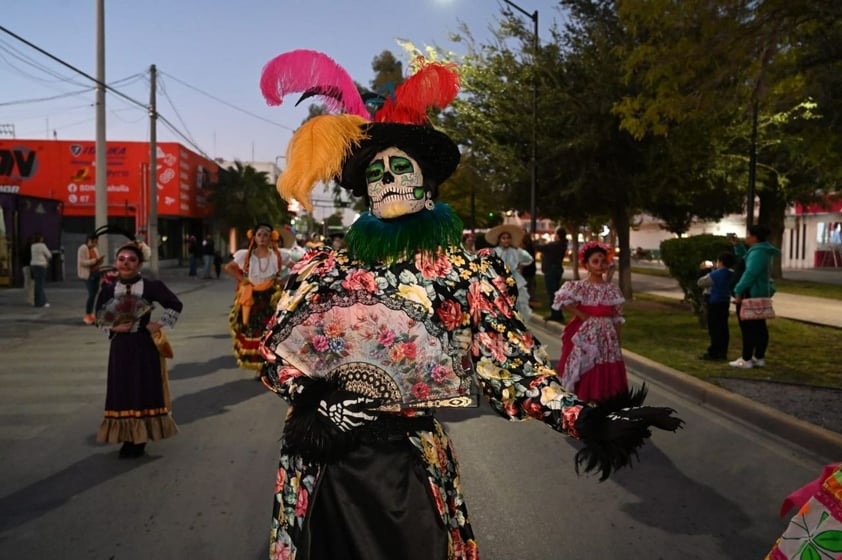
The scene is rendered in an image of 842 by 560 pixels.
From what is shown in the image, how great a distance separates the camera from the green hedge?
13297 mm

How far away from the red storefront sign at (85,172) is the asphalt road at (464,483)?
29.2 m

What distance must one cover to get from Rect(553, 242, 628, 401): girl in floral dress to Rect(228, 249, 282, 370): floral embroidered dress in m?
3.82

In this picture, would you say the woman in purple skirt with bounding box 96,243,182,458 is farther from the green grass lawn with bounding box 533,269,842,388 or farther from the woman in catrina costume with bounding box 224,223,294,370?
the green grass lawn with bounding box 533,269,842,388

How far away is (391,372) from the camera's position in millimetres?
2275

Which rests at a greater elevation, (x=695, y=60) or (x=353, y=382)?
(x=695, y=60)

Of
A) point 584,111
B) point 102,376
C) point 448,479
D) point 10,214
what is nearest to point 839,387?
point 448,479

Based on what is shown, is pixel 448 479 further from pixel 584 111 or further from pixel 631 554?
pixel 584 111

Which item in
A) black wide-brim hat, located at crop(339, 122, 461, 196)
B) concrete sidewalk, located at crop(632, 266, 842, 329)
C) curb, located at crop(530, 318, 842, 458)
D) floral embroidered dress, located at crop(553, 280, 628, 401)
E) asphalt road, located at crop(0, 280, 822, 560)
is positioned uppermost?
black wide-brim hat, located at crop(339, 122, 461, 196)

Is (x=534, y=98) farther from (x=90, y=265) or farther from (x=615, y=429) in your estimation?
(x=615, y=429)

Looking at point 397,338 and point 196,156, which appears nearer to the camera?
point 397,338

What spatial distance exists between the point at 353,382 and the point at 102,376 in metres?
8.06

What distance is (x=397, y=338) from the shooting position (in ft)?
7.51

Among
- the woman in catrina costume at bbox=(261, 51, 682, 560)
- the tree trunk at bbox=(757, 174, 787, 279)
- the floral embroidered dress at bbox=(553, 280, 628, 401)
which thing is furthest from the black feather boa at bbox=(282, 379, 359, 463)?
the tree trunk at bbox=(757, 174, 787, 279)

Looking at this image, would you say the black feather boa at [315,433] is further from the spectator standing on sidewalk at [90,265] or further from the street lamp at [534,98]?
the street lamp at [534,98]
